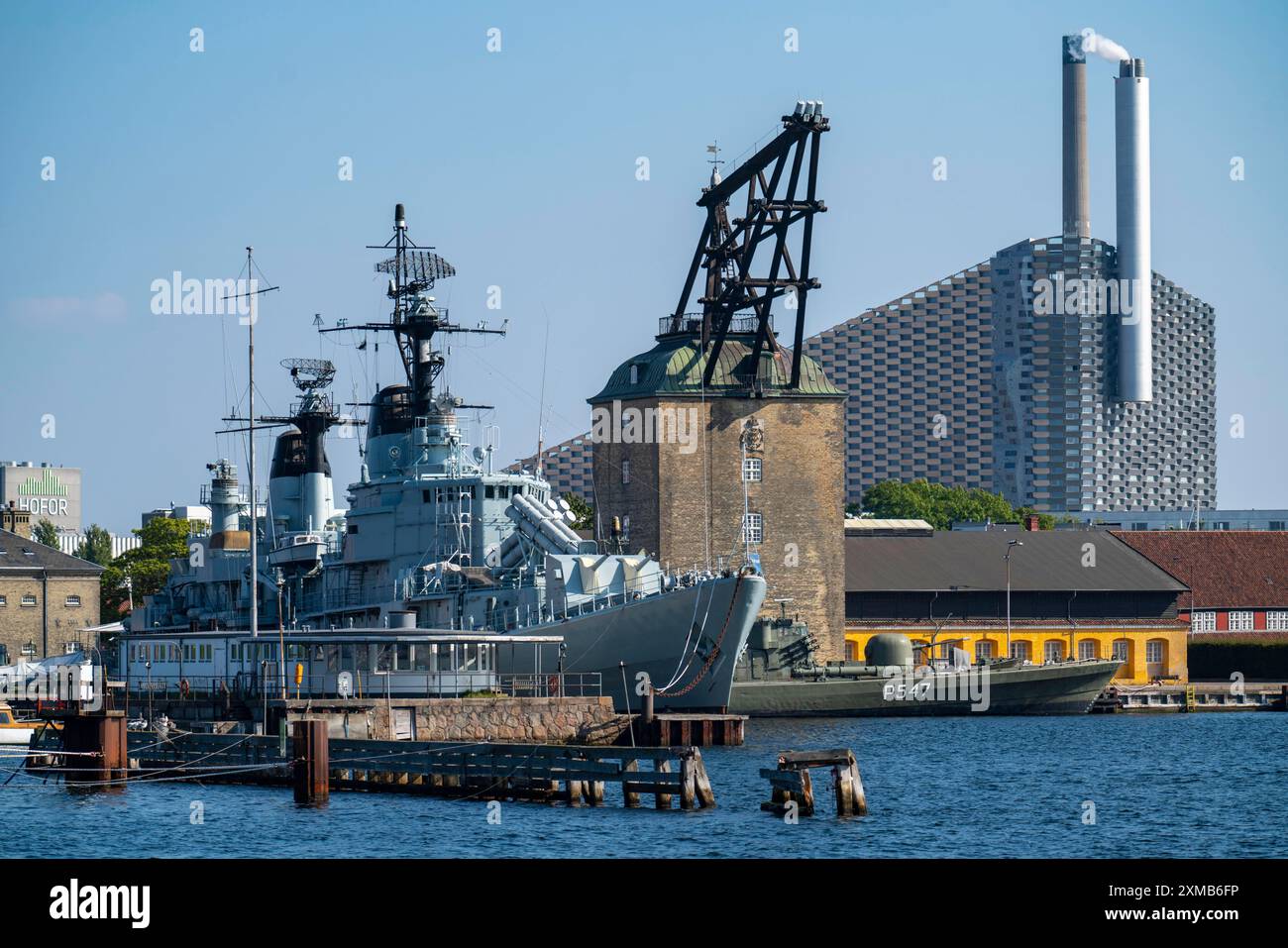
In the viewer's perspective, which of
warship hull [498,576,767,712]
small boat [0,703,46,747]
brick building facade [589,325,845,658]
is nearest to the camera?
small boat [0,703,46,747]

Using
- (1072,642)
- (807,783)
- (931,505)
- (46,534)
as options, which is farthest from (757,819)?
(46,534)

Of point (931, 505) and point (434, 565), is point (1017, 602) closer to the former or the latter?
point (434, 565)

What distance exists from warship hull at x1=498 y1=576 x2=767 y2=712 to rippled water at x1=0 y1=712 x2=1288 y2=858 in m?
6.31

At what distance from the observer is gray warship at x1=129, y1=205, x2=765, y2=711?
60688 millimetres

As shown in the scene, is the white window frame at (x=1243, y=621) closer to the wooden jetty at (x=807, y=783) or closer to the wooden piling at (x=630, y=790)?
the wooden jetty at (x=807, y=783)

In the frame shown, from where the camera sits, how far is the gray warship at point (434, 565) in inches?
2389

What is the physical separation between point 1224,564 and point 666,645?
170 ft

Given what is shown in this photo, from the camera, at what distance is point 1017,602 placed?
310 ft

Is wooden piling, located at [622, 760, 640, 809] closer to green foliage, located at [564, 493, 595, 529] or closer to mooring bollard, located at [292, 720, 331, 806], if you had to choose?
mooring bollard, located at [292, 720, 331, 806]

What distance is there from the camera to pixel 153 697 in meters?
56.6

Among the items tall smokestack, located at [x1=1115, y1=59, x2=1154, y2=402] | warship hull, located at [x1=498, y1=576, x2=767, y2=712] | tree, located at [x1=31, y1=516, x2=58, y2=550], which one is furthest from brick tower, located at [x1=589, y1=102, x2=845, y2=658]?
tall smokestack, located at [x1=1115, y1=59, x2=1154, y2=402]

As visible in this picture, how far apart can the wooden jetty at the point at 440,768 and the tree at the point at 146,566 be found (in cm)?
5551
